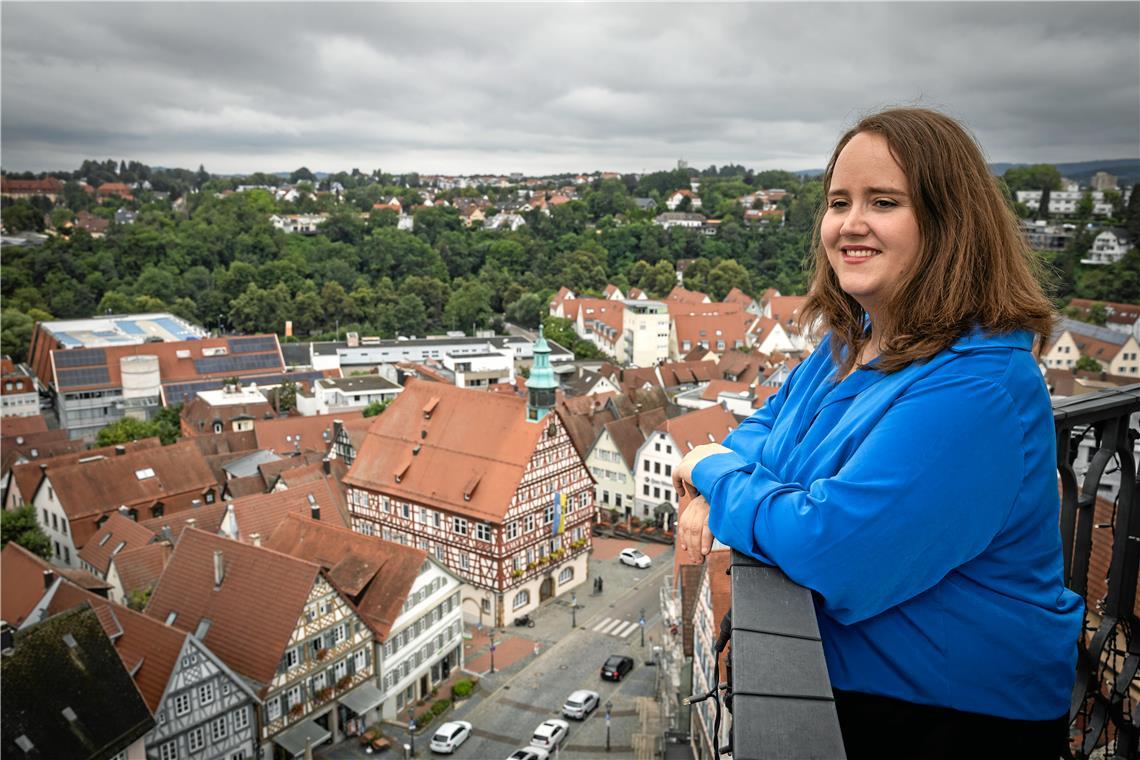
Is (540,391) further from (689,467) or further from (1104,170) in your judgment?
(1104,170)

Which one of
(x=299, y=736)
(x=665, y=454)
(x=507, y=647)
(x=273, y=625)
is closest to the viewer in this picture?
(x=273, y=625)

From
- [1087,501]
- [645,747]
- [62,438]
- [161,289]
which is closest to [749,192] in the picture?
[161,289]

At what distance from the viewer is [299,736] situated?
1747 cm

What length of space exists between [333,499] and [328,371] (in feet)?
92.2

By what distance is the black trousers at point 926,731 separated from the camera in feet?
6.33

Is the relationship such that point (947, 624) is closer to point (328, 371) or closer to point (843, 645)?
point (843, 645)

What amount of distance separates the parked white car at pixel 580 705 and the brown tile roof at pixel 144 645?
29.0 ft

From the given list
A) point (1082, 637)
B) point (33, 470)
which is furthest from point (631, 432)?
point (1082, 637)

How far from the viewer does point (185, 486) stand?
3134 cm

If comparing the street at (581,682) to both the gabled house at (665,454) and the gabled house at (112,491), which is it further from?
the gabled house at (112,491)

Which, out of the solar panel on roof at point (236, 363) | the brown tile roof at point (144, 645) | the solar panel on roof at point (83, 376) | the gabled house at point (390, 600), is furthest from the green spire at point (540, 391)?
the solar panel on roof at point (83, 376)

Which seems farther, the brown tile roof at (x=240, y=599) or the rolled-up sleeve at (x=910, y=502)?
the brown tile roof at (x=240, y=599)

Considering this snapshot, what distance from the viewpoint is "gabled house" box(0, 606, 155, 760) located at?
Answer: 13.0 m

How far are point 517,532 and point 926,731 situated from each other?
23.7 metres
